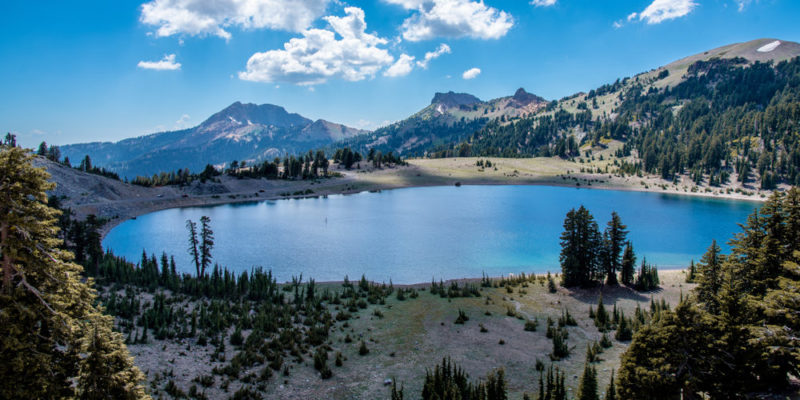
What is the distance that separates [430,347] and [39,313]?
2120 cm

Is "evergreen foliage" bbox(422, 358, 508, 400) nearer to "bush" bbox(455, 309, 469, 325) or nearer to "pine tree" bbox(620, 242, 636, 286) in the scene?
"bush" bbox(455, 309, 469, 325)

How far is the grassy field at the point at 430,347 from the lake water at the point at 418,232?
16482 millimetres

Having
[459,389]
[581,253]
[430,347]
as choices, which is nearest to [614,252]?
[581,253]

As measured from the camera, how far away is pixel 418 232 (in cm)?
8181

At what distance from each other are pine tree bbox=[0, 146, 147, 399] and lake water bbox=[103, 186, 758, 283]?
40773 mm

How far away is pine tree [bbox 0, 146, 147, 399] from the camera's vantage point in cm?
1060

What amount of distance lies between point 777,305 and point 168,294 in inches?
1690

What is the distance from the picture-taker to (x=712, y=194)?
5472 inches

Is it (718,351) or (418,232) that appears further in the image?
(418,232)

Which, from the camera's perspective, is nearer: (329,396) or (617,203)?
(329,396)

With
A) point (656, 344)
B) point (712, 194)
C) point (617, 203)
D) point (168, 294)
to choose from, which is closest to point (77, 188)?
point (168, 294)

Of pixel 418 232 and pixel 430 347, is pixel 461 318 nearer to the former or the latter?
pixel 430 347

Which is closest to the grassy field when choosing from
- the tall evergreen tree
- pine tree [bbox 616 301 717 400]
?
the tall evergreen tree

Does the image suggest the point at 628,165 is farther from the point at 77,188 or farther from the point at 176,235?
the point at 77,188
